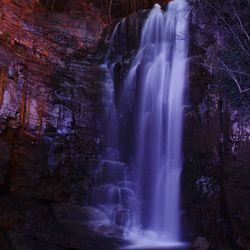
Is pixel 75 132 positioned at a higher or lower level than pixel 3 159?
higher

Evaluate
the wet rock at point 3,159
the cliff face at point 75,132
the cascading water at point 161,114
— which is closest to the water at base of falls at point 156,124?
the cascading water at point 161,114

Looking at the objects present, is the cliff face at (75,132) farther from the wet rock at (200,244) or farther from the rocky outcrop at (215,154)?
the wet rock at (200,244)

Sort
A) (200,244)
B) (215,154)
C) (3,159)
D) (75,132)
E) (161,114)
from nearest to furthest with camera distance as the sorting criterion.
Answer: (200,244) < (215,154) < (3,159) < (161,114) < (75,132)

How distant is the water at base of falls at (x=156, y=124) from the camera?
471 inches

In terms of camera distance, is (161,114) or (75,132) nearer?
(161,114)

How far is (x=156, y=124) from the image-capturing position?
44.6 ft

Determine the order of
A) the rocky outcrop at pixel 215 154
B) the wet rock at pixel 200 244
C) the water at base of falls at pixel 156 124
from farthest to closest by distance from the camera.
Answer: the water at base of falls at pixel 156 124 → the rocky outcrop at pixel 215 154 → the wet rock at pixel 200 244

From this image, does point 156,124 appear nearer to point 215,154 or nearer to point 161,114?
point 161,114

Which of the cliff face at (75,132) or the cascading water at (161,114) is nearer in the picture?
the cliff face at (75,132)

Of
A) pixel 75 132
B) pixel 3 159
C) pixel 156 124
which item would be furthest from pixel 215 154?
pixel 3 159

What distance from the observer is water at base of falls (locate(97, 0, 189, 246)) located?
12.0 meters

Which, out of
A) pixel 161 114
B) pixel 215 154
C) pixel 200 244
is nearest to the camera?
pixel 200 244

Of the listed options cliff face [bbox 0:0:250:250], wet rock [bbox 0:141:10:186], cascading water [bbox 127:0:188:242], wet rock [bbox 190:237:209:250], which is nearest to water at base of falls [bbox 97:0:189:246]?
cascading water [bbox 127:0:188:242]

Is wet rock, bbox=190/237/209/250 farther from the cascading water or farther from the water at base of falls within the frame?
the cascading water
